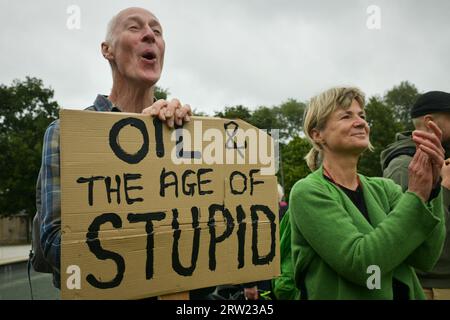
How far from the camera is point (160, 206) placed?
1.76 m

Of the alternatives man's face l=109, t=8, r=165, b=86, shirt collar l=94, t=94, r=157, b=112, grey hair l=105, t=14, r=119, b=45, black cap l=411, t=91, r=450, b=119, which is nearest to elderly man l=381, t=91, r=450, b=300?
black cap l=411, t=91, r=450, b=119

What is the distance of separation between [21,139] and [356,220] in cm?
2684

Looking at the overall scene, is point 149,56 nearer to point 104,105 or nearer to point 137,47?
point 137,47

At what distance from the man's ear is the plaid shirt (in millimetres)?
456

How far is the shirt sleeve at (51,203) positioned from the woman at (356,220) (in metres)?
0.99

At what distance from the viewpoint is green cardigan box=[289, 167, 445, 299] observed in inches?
69.6

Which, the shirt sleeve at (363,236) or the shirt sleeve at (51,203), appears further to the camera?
the shirt sleeve at (363,236)

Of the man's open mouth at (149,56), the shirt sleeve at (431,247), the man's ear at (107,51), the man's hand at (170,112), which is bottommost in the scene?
the shirt sleeve at (431,247)

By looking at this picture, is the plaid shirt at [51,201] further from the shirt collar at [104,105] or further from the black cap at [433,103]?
the black cap at [433,103]

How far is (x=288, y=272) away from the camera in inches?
85.4

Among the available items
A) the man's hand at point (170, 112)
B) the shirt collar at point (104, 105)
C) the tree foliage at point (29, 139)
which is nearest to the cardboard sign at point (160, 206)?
the man's hand at point (170, 112)

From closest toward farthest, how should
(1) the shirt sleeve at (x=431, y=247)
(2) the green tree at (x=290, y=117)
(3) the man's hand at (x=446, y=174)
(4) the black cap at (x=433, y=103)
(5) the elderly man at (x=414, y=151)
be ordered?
(1) the shirt sleeve at (x=431, y=247), (3) the man's hand at (x=446, y=174), (5) the elderly man at (x=414, y=151), (4) the black cap at (x=433, y=103), (2) the green tree at (x=290, y=117)

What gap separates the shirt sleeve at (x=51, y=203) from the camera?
5.30ft

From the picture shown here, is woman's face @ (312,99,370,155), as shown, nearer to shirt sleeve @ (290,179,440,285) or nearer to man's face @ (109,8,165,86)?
shirt sleeve @ (290,179,440,285)
